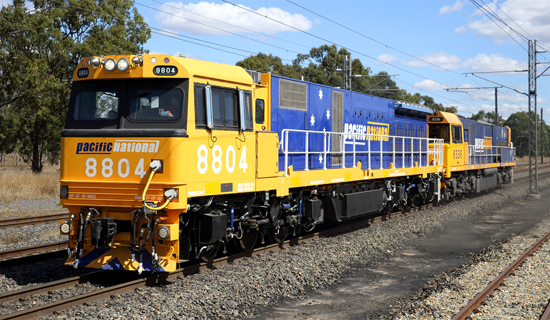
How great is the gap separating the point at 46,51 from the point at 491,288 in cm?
2296

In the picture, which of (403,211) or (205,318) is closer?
(205,318)

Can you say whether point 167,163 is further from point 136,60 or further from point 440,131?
point 440,131

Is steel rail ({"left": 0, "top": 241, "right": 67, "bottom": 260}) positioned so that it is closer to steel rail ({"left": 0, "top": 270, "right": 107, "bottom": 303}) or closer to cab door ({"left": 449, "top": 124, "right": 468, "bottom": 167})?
steel rail ({"left": 0, "top": 270, "right": 107, "bottom": 303})

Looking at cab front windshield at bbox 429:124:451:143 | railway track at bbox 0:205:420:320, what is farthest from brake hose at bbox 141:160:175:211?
cab front windshield at bbox 429:124:451:143

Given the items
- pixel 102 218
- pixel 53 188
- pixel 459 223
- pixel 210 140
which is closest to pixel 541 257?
pixel 459 223

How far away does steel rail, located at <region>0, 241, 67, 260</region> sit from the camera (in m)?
8.98

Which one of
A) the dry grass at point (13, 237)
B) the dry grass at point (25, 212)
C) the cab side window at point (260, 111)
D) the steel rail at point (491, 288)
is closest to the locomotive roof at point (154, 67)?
the cab side window at point (260, 111)

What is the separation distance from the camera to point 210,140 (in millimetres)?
7430

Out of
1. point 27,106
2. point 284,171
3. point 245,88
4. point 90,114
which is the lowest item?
point 284,171

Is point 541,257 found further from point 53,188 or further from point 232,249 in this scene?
point 53,188

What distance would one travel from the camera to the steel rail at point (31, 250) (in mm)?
8984

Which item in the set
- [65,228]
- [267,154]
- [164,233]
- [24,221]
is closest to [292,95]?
[267,154]

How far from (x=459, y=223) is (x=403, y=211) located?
1.87 metres

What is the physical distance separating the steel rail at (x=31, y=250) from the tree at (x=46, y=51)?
13742 millimetres
